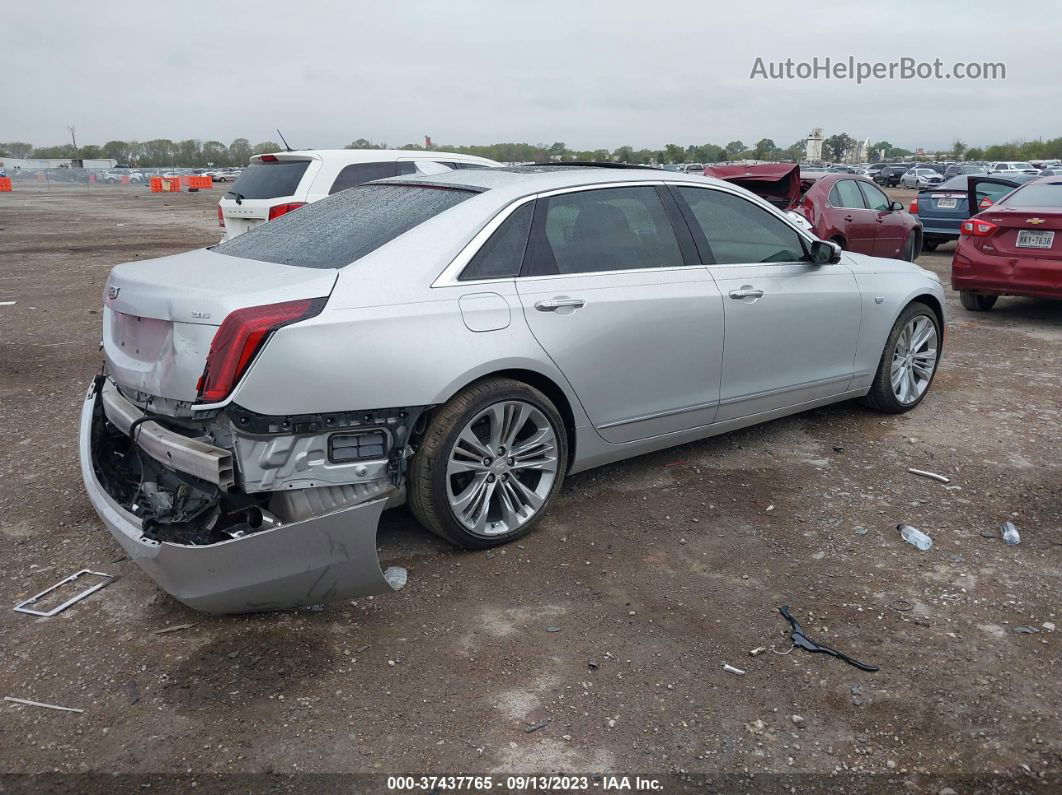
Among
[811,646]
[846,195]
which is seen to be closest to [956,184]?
[846,195]

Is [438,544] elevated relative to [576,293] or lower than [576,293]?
lower

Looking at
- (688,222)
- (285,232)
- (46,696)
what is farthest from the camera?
(688,222)

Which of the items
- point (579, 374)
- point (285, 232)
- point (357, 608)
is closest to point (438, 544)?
point (357, 608)

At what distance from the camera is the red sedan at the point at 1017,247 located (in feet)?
27.7

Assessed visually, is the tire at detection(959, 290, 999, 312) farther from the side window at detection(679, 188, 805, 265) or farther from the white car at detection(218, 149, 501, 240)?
the side window at detection(679, 188, 805, 265)

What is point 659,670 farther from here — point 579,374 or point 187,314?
point 187,314

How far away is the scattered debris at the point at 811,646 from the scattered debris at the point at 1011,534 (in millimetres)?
1386

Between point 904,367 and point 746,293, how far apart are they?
1.90 m

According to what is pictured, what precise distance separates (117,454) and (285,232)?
126cm

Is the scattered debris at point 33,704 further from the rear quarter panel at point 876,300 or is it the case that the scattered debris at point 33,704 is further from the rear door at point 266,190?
the rear door at point 266,190

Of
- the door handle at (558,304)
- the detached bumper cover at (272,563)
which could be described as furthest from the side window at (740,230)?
the detached bumper cover at (272,563)

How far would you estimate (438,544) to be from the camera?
4.01m

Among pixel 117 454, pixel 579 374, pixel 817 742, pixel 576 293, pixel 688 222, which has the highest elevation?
pixel 688 222

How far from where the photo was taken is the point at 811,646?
3.20 m
